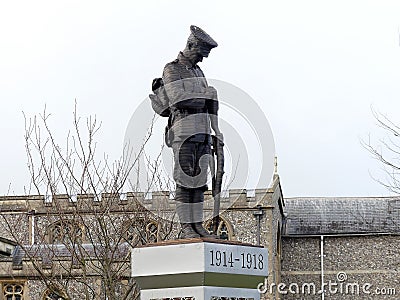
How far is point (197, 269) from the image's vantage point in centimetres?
505

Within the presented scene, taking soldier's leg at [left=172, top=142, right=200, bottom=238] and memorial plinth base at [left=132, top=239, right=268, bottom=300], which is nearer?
memorial plinth base at [left=132, top=239, right=268, bottom=300]

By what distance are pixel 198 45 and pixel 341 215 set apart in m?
26.1

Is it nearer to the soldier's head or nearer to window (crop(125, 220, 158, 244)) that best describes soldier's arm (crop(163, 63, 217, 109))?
the soldier's head

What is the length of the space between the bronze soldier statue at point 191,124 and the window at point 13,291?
56.6 ft

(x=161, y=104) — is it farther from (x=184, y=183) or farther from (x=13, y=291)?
(x=13, y=291)

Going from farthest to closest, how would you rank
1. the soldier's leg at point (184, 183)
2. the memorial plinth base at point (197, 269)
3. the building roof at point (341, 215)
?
the building roof at point (341, 215)
the soldier's leg at point (184, 183)
the memorial plinth base at point (197, 269)

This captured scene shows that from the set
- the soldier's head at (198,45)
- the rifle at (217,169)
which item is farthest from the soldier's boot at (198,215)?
the soldier's head at (198,45)

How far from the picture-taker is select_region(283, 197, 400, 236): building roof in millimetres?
30031

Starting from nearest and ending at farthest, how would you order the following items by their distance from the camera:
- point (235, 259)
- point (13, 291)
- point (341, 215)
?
point (235, 259), point (13, 291), point (341, 215)

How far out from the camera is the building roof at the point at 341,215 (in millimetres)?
30031

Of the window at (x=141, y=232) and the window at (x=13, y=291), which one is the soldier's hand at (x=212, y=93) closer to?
the window at (x=141, y=232)

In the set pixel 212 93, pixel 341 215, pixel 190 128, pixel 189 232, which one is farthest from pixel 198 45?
pixel 341 215

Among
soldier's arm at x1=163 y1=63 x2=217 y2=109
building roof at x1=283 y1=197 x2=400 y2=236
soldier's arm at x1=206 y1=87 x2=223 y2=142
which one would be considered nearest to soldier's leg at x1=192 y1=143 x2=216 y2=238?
soldier's arm at x1=206 y1=87 x2=223 y2=142

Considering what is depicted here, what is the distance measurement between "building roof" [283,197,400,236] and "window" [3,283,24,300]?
1124cm
